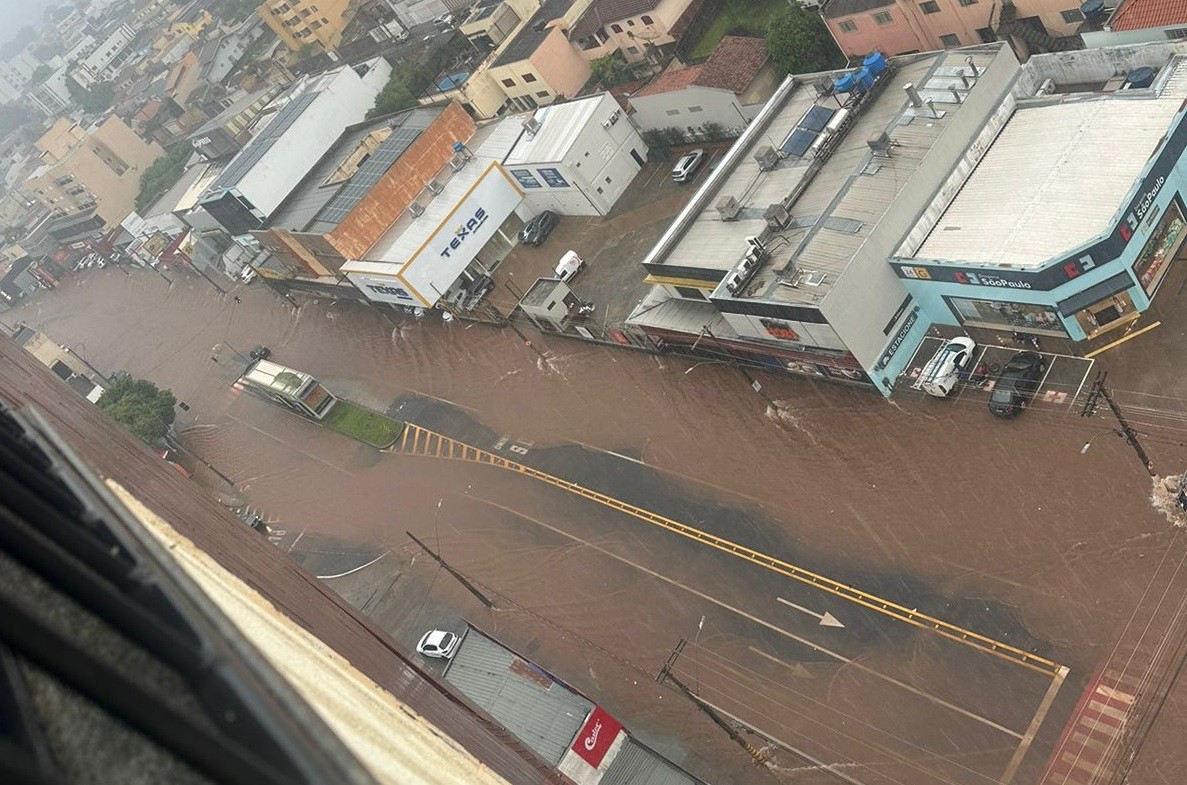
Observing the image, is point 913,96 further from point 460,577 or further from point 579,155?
point 460,577

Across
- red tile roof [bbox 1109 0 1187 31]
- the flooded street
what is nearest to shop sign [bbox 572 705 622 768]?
the flooded street

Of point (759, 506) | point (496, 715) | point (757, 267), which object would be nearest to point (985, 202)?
point (757, 267)

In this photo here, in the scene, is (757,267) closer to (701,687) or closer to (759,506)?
(759,506)

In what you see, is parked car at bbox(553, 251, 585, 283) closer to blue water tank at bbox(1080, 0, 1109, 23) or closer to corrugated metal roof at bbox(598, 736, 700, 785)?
blue water tank at bbox(1080, 0, 1109, 23)

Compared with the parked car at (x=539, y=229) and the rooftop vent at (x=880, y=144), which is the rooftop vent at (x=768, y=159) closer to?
the rooftop vent at (x=880, y=144)

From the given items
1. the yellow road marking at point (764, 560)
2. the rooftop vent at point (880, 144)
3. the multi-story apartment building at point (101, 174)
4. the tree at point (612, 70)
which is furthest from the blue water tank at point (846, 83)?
the multi-story apartment building at point (101, 174)

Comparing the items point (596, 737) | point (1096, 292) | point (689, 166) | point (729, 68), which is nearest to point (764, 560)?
point (596, 737)
